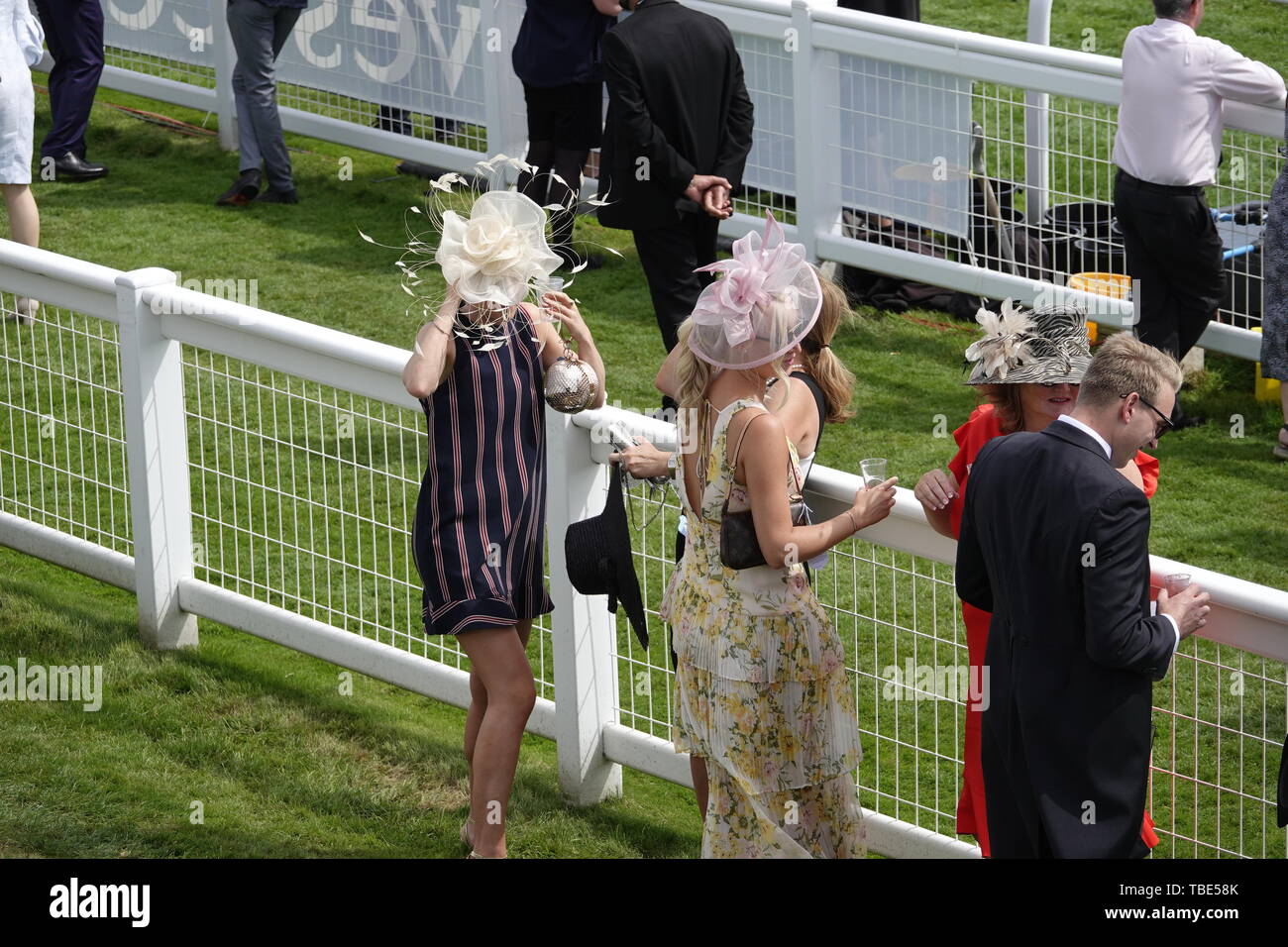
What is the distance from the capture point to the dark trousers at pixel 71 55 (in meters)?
10.3

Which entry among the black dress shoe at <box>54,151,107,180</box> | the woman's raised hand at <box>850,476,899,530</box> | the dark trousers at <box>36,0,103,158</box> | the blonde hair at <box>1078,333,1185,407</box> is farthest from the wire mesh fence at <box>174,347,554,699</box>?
the black dress shoe at <box>54,151,107,180</box>

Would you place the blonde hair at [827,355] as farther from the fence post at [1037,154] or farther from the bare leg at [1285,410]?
the fence post at [1037,154]

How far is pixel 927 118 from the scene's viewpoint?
341 inches

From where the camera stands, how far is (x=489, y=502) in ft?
14.8

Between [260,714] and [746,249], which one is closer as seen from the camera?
[746,249]

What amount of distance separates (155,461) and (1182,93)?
4333 mm

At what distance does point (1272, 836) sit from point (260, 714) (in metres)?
3.01

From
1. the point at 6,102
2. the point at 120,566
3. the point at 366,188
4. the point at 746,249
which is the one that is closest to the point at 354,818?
the point at 120,566

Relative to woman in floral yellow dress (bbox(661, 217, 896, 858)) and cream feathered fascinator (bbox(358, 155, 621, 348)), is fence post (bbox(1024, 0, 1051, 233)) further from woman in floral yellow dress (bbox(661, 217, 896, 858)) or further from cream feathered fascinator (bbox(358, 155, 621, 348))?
woman in floral yellow dress (bbox(661, 217, 896, 858))

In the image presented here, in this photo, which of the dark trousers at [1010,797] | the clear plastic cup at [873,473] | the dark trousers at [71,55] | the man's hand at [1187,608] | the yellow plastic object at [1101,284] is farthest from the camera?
the dark trousers at [71,55]

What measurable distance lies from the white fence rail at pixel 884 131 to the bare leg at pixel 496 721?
4278 mm

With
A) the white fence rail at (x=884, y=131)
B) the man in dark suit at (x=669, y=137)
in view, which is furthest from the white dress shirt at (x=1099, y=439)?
the white fence rail at (x=884, y=131)

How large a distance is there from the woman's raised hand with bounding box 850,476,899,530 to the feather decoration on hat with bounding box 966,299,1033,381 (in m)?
0.36

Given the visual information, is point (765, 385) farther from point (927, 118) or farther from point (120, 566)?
point (927, 118)
